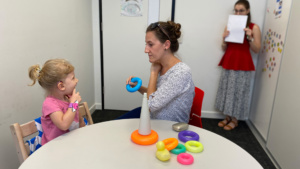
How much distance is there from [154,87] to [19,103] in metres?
1.00

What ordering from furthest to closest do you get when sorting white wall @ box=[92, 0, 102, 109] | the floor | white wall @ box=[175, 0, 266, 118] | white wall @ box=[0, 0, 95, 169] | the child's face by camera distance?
1. white wall @ box=[92, 0, 102, 109]
2. white wall @ box=[175, 0, 266, 118]
3. the floor
4. white wall @ box=[0, 0, 95, 169]
5. the child's face

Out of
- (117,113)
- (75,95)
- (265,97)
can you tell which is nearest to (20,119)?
(75,95)

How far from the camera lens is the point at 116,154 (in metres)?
0.92

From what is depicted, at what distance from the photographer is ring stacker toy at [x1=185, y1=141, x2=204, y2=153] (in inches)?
37.3

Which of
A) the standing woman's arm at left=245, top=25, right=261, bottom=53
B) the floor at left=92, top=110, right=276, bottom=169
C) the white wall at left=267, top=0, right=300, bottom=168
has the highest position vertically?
the standing woman's arm at left=245, top=25, right=261, bottom=53

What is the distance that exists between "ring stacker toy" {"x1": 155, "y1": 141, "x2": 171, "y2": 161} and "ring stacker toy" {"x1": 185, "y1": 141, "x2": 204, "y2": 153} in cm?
13

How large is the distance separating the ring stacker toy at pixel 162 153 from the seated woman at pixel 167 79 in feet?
1.41

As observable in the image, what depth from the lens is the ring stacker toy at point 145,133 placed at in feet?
3.25

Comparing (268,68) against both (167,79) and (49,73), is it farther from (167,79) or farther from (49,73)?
(49,73)

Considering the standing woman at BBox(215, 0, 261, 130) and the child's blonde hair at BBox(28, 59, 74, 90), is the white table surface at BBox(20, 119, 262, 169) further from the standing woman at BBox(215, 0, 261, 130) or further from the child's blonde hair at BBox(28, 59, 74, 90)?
the standing woman at BBox(215, 0, 261, 130)

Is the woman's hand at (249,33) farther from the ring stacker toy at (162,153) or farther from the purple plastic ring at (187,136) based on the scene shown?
the ring stacker toy at (162,153)

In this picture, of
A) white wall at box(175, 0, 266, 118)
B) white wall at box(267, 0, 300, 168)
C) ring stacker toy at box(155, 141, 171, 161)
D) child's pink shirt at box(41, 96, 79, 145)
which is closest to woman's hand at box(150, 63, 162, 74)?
child's pink shirt at box(41, 96, 79, 145)

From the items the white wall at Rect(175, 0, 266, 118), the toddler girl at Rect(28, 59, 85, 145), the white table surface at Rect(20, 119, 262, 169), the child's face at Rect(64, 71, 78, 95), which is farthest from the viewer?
the white wall at Rect(175, 0, 266, 118)

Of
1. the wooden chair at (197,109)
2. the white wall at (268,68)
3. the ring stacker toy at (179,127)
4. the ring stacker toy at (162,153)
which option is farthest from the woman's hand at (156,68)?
the white wall at (268,68)
